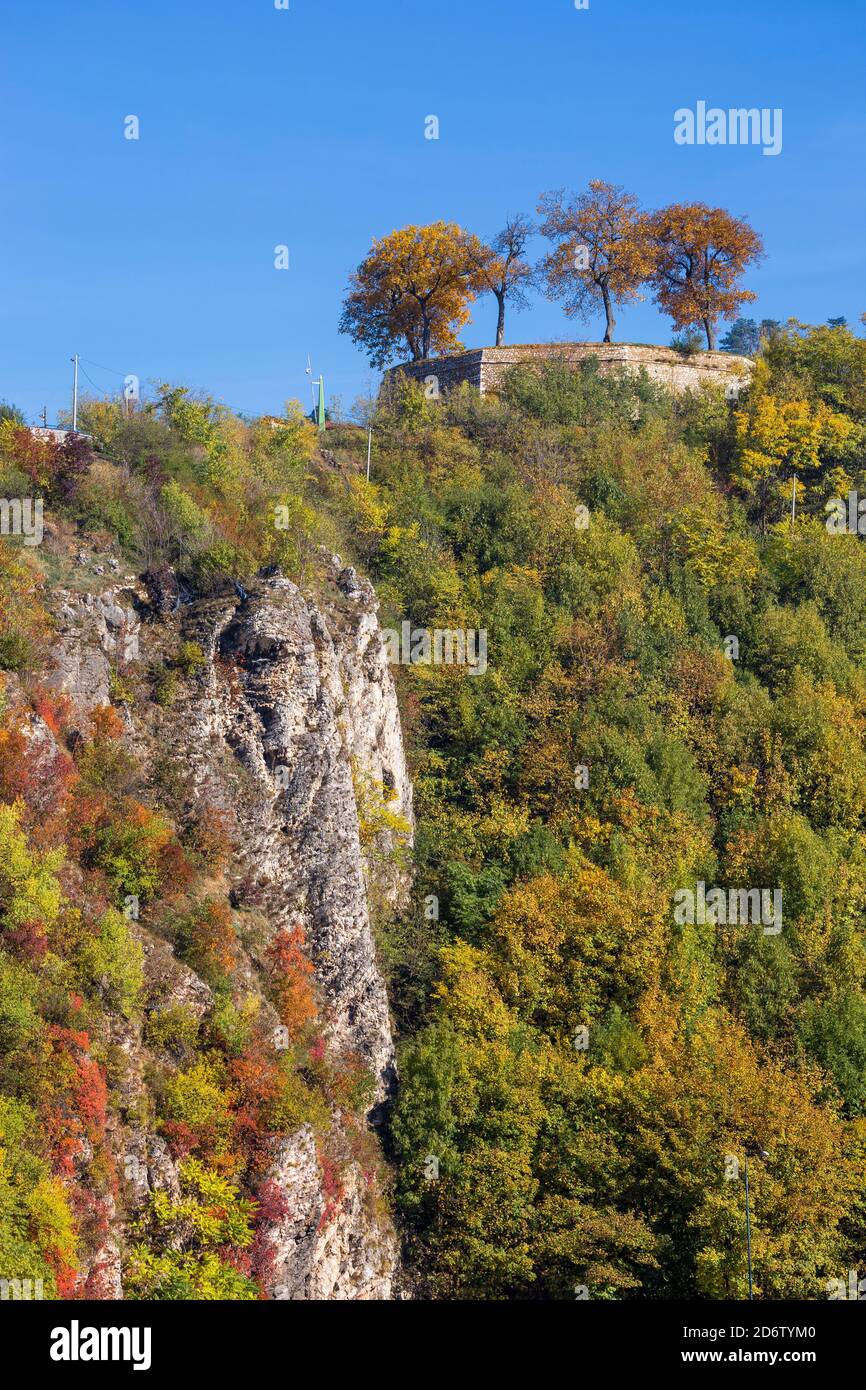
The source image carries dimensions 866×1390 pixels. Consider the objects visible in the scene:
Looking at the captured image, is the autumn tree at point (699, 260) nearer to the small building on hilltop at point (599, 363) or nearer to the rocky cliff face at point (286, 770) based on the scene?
the small building on hilltop at point (599, 363)

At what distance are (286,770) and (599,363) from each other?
28.2 metres

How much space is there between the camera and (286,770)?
133 feet

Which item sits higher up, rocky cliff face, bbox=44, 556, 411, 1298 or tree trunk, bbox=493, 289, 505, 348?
tree trunk, bbox=493, 289, 505, 348

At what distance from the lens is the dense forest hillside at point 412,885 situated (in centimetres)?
3344

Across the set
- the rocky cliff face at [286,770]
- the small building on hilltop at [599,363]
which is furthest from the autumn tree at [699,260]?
the rocky cliff face at [286,770]

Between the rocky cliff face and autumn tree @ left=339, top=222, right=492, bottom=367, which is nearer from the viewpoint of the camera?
the rocky cliff face

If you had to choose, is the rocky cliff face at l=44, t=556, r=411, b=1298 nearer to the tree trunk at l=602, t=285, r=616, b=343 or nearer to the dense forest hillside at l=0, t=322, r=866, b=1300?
the dense forest hillside at l=0, t=322, r=866, b=1300

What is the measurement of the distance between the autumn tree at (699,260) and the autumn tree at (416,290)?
7197mm

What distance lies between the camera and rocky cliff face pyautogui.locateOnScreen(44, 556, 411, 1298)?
124 feet

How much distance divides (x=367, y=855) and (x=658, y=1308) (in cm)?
1474

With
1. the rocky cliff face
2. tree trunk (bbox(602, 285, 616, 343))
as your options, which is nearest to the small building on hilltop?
tree trunk (bbox(602, 285, 616, 343))

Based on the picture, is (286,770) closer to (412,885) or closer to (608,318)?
(412,885)

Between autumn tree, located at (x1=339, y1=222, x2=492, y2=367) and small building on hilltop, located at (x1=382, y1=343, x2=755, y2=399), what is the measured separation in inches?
45.0

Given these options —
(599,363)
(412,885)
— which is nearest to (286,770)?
(412,885)
